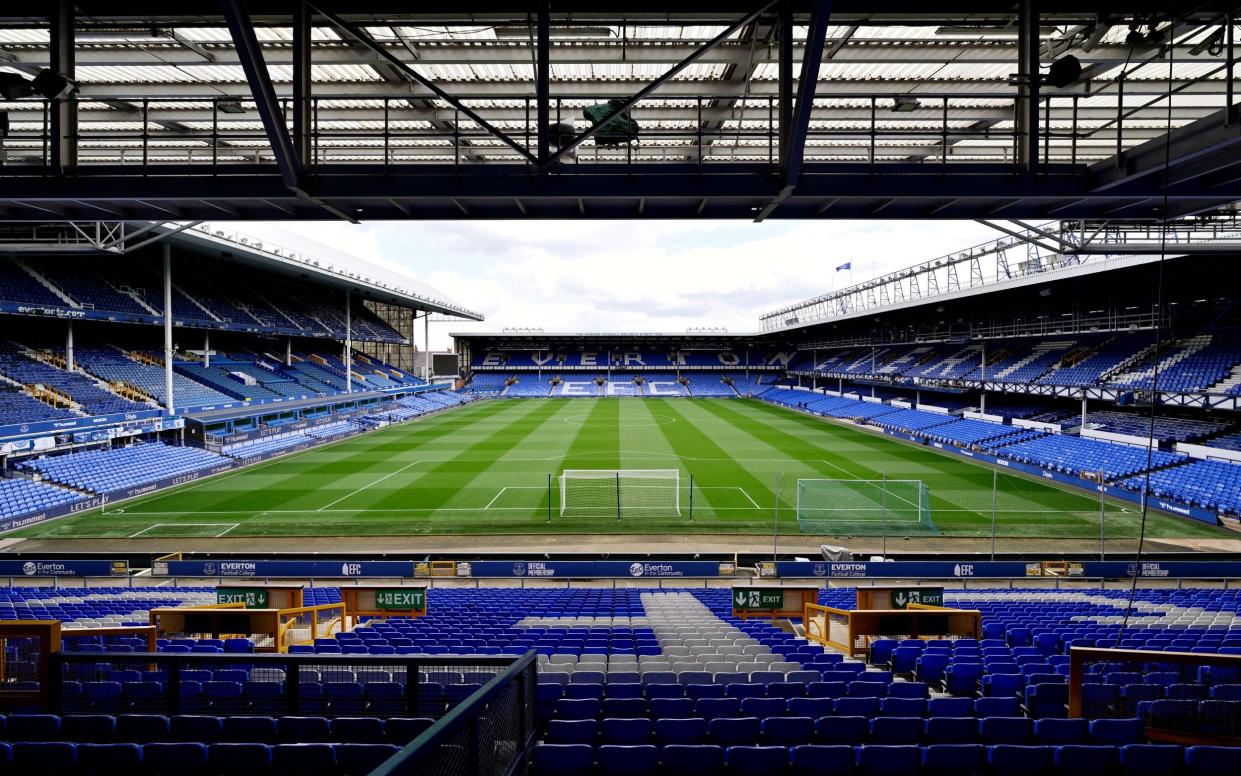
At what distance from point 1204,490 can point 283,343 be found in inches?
2672

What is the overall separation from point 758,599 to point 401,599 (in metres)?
8.22

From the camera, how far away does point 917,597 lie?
477 inches

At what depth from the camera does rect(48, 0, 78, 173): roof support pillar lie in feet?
19.2

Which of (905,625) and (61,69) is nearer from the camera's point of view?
(61,69)

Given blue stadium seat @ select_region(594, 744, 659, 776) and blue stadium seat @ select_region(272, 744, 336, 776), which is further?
blue stadium seat @ select_region(594, 744, 659, 776)

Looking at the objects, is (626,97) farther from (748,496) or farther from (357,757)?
(748,496)

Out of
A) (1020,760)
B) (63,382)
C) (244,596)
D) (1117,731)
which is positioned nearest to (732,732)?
(1020,760)

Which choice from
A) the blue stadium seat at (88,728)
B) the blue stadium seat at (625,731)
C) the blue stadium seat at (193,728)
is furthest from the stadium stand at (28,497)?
the blue stadium seat at (625,731)

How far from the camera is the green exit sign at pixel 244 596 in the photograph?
12045mm

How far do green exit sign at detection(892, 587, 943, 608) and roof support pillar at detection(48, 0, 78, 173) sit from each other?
14535mm

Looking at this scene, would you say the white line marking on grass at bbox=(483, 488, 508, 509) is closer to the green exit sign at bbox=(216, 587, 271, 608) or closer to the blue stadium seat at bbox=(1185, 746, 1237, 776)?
the green exit sign at bbox=(216, 587, 271, 608)

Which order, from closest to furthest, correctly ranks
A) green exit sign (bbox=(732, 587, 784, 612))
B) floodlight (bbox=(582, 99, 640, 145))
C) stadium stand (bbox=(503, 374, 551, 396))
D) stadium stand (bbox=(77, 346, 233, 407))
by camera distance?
floodlight (bbox=(582, 99, 640, 145)) → green exit sign (bbox=(732, 587, 784, 612)) → stadium stand (bbox=(77, 346, 233, 407)) → stadium stand (bbox=(503, 374, 551, 396))

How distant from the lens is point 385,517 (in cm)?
2402

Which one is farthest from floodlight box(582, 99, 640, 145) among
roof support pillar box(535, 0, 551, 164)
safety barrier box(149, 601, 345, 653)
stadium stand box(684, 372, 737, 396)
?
stadium stand box(684, 372, 737, 396)
